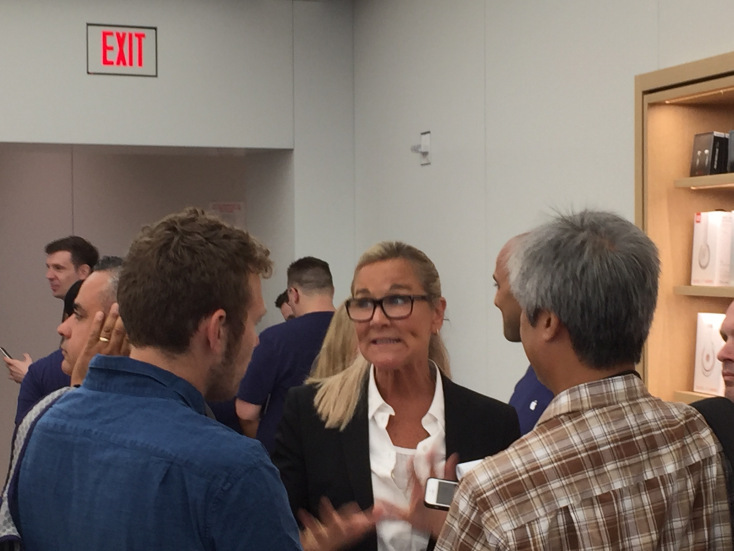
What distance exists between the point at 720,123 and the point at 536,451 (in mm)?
2374

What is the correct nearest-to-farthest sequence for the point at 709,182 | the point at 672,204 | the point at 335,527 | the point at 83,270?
the point at 335,527 → the point at 709,182 → the point at 672,204 → the point at 83,270

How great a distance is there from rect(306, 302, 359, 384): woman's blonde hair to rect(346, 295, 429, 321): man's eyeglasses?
59cm

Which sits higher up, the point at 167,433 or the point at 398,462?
the point at 167,433

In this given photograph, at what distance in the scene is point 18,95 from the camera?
6082 millimetres

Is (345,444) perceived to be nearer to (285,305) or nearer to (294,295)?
(294,295)

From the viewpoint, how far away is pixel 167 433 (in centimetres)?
141

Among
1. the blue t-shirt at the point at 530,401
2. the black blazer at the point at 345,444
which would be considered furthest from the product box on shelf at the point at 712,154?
the black blazer at the point at 345,444

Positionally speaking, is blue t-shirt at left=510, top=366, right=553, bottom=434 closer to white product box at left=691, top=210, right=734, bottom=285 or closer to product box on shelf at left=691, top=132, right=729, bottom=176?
white product box at left=691, top=210, right=734, bottom=285

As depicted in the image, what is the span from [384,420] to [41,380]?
1724 millimetres

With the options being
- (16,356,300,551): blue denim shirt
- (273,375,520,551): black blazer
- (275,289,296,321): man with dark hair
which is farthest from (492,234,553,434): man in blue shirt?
(275,289,296,321): man with dark hair

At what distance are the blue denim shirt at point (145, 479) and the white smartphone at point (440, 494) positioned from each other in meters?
0.51

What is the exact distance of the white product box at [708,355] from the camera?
328 cm

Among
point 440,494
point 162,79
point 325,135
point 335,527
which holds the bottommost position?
point 335,527

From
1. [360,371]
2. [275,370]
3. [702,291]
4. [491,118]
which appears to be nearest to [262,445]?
[360,371]
